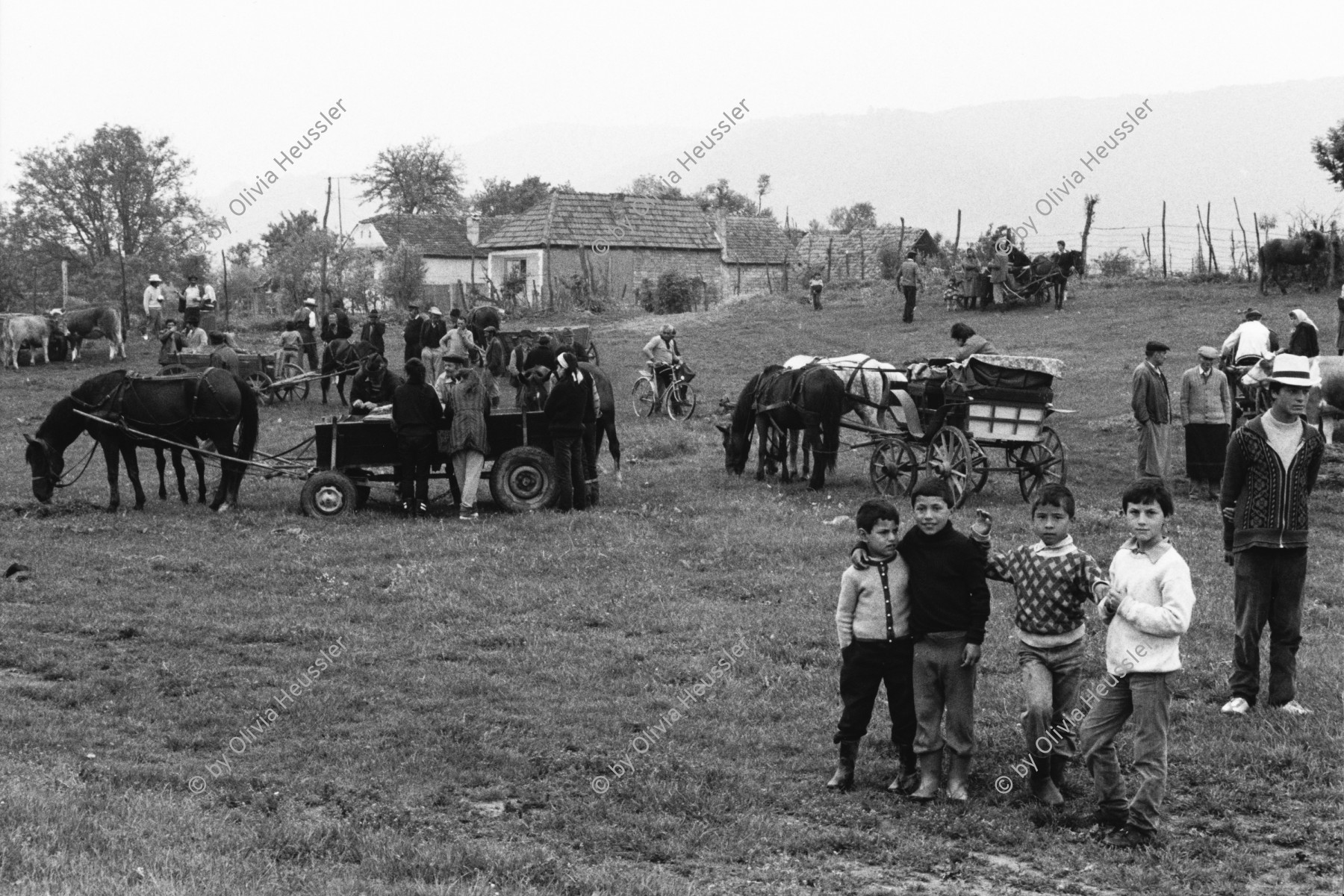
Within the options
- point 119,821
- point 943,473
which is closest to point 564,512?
point 943,473

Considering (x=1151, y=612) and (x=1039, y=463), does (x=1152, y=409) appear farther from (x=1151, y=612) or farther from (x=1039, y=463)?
(x=1151, y=612)

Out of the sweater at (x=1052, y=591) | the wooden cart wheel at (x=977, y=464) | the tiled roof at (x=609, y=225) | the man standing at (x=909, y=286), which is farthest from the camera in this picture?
the tiled roof at (x=609, y=225)

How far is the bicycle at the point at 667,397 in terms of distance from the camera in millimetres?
23406

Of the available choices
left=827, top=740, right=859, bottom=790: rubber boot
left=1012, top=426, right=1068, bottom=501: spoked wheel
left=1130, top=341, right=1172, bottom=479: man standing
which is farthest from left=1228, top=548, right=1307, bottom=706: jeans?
left=1130, top=341, right=1172, bottom=479: man standing

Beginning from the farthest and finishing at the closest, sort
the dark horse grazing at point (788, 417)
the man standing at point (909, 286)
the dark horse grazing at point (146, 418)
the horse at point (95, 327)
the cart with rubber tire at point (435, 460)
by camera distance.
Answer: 1. the man standing at point (909, 286)
2. the horse at point (95, 327)
3. the dark horse grazing at point (788, 417)
4. the dark horse grazing at point (146, 418)
5. the cart with rubber tire at point (435, 460)

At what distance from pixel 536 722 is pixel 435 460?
23.9 feet

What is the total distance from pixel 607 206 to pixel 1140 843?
44127 mm

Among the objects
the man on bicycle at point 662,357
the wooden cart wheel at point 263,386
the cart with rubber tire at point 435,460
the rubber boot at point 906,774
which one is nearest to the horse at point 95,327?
the wooden cart wheel at point 263,386

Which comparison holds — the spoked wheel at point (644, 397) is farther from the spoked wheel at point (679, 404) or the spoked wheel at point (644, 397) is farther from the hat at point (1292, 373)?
the hat at point (1292, 373)

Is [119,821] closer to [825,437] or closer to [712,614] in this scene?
[712,614]

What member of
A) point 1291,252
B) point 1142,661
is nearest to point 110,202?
point 1291,252

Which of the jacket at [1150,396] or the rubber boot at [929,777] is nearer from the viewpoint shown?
the rubber boot at [929,777]

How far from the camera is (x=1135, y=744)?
6.67 metres

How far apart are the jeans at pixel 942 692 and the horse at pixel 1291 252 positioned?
29.3m
